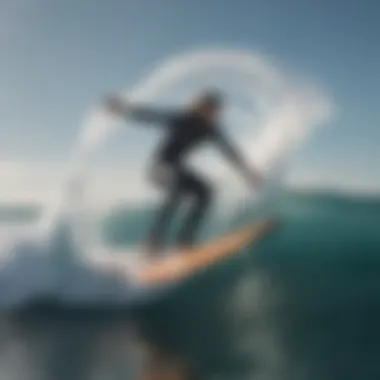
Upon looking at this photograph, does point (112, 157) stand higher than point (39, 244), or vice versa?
point (112, 157)

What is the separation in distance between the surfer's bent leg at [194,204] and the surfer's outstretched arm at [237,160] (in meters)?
0.08

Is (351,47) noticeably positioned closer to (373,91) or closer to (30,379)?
(373,91)

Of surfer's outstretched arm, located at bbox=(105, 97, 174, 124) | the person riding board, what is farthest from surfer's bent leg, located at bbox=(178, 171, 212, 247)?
surfer's outstretched arm, located at bbox=(105, 97, 174, 124)

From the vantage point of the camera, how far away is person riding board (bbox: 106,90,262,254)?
1859mm

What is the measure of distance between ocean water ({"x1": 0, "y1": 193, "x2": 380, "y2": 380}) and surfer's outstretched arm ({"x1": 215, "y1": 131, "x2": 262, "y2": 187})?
0.07 meters

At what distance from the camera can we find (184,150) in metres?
1.87

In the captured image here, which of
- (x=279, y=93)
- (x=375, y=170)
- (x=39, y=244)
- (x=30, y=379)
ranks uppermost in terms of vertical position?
(x=279, y=93)

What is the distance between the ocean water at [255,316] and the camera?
1842mm

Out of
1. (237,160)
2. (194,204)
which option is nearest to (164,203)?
(194,204)

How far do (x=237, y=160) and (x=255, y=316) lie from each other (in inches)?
13.5

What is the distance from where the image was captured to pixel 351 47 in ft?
6.18

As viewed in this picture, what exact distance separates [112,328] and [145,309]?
0.08 m

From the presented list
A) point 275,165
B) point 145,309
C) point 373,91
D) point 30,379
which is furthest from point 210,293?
point 373,91

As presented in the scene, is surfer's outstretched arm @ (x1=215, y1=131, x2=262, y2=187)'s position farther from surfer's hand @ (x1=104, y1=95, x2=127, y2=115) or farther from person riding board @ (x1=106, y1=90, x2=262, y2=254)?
surfer's hand @ (x1=104, y1=95, x2=127, y2=115)
